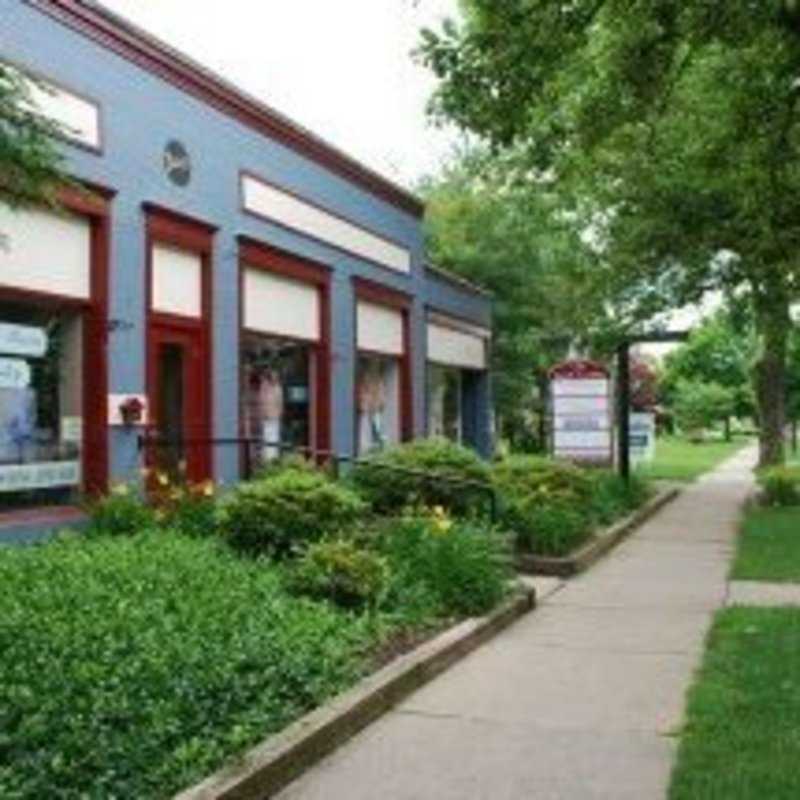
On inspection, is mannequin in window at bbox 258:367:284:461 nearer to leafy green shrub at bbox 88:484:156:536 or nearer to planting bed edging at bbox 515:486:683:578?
planting bed edging at bbox 515:486:683:578

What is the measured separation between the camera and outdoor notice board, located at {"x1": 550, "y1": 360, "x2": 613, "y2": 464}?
2842 cm

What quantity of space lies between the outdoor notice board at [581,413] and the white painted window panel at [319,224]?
323 cm

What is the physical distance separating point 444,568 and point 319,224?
10799mm

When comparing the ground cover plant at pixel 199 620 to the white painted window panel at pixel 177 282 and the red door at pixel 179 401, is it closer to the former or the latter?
the red door at pixel 179 401

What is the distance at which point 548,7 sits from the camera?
1117 centimetres

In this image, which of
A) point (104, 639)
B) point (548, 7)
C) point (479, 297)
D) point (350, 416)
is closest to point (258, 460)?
point (350, 416)

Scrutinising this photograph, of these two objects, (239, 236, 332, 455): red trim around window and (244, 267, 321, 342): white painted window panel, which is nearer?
(244, 267, 321, 342): white painted window panel

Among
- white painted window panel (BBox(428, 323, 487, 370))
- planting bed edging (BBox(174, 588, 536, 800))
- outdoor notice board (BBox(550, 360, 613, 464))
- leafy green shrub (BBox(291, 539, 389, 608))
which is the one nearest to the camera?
planting bed edging (BBox(174, 588, 536, 800))

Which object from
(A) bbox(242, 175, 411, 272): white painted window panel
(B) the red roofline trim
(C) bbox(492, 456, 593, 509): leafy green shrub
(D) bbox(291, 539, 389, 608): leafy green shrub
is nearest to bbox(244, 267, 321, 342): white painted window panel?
(A) bbox(242, 175, 411, 272): white painted window panel

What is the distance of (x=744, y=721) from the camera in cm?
928

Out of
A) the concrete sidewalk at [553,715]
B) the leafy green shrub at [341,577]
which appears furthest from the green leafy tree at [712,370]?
the leafy green shrub at [341,577]

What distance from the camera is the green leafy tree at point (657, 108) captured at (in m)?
11.3

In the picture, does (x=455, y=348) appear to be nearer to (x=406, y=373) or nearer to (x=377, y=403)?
(x=406, y=373)

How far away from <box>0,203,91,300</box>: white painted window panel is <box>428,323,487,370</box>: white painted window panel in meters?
14.7
